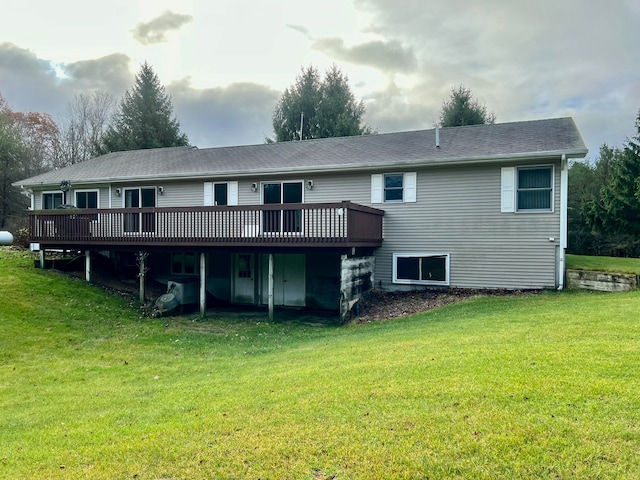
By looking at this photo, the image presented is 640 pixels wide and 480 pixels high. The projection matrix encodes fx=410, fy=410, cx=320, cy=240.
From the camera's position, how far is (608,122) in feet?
88.9

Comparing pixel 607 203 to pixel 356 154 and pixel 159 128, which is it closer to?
pixel 356 154

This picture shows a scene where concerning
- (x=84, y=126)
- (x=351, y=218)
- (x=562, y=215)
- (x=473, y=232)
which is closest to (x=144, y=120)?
(x=84, y=126)

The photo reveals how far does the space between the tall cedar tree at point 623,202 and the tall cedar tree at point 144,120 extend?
3077cm

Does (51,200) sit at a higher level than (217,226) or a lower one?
higher

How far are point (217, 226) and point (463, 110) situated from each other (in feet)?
78.5

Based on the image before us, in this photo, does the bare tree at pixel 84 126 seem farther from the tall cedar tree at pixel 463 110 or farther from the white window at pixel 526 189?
the white window at pixel 526 189

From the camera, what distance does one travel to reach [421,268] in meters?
13.4

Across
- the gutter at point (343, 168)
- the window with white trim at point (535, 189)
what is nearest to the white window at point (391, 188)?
the gutter at point (343, 168)

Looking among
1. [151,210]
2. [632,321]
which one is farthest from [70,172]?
[632,321]

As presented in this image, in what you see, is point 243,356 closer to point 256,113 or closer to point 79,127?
point 256,113

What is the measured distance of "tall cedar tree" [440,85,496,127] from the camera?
29.8 metres

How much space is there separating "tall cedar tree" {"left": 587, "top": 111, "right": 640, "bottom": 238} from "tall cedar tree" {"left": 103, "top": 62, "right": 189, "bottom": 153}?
30.8 m

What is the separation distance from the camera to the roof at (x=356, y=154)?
1229 centimetres

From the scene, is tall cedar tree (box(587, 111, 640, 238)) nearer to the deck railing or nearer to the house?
the house
